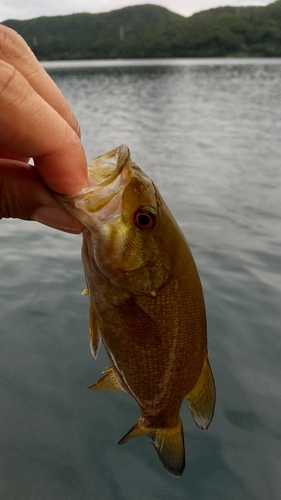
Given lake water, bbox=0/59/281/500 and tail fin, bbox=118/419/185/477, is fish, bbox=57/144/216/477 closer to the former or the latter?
tail fin, bbox=118/419/185/477

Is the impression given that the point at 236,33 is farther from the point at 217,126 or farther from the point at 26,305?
the point at 26,305

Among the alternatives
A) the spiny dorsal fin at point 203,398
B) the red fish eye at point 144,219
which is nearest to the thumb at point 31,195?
the red fish eye at point 144,219

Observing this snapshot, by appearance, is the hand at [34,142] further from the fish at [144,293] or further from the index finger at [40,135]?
the fish at [144,293]

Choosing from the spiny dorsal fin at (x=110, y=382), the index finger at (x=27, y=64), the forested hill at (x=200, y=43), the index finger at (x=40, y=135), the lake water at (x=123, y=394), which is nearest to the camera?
the index finger at (x=40, y=135)

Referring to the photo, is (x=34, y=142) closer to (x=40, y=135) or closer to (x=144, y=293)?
(x=40, y=135)

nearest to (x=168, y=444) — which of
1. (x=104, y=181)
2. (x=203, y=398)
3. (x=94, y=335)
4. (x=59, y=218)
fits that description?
(x=203, y=398)
